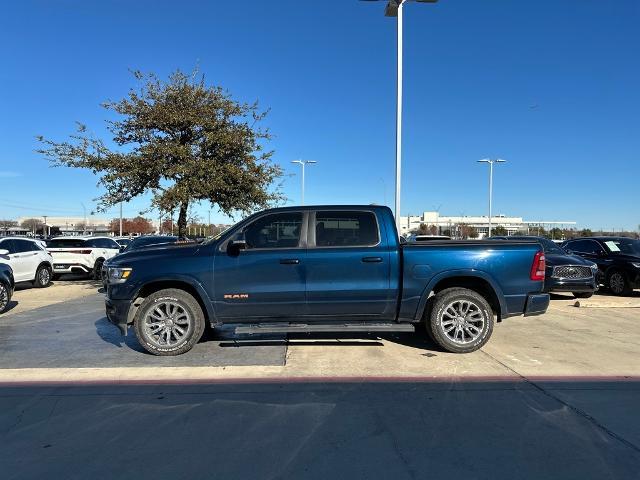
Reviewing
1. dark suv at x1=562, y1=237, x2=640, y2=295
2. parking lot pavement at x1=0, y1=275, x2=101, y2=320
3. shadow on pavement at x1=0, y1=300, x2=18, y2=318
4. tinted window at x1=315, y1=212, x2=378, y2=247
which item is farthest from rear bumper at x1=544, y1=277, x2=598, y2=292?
shadow on pavement at x1=0, y1=300, x2=18, y2=318

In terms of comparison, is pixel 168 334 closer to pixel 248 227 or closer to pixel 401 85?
pixel 248 227

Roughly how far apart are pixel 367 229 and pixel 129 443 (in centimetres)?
401

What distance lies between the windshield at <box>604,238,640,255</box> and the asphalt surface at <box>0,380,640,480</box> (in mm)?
9675

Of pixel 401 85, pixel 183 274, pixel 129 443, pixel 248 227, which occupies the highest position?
pixel 401 85

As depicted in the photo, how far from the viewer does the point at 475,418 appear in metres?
4.50

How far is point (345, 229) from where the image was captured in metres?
6.86

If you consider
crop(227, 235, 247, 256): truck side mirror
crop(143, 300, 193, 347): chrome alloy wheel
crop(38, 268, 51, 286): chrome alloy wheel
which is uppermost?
crop(227, 235, 247, 256): truck side mirror

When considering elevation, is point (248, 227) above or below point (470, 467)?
above

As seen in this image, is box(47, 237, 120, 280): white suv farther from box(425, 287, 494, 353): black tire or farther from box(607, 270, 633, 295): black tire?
box(607, 270, 633, 295): black tire

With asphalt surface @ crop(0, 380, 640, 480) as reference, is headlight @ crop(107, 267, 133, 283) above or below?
above

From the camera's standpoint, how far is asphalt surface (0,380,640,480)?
11.8 ft

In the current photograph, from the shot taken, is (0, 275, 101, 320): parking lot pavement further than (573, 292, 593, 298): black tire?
No

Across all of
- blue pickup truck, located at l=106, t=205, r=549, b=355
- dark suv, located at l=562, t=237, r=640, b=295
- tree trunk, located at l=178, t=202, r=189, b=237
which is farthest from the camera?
tree trunk, located at l=178, t=202, r=189, b=237

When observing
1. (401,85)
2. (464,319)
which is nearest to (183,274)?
(464,319)
